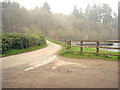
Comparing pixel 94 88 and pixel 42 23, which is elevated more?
pixel 42 23

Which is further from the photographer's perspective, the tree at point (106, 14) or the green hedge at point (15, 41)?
the tree at point (106, 14)

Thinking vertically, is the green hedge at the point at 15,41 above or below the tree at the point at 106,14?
below

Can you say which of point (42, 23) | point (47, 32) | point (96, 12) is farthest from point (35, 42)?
point (96, 12)

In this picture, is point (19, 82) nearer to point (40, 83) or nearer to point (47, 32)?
point (40, 83)

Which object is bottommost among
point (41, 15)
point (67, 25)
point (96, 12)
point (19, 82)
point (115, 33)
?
point (19, 82)

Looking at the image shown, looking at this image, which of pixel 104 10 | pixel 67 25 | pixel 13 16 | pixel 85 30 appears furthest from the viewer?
pixel 104 10

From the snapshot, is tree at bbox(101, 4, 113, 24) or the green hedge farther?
tree at bbox(101, 4, 113, 24)

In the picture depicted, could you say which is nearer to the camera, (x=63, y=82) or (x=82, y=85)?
(x=82, y=85)

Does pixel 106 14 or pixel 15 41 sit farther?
pixel 106 14

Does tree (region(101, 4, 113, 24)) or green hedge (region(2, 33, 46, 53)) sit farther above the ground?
tree (region(101, 4, 113, 24))

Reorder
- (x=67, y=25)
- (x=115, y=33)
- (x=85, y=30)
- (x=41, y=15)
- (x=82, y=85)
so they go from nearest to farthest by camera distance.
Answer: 1. (x=82, y=85)
2. (x=41, y=15)
3. (x=67, y=25)
4. (x=115, y=33)
5. (x=85, y=30)

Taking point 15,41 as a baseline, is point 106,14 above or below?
above

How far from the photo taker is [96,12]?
45.6m

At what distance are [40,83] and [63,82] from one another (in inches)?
28.5
